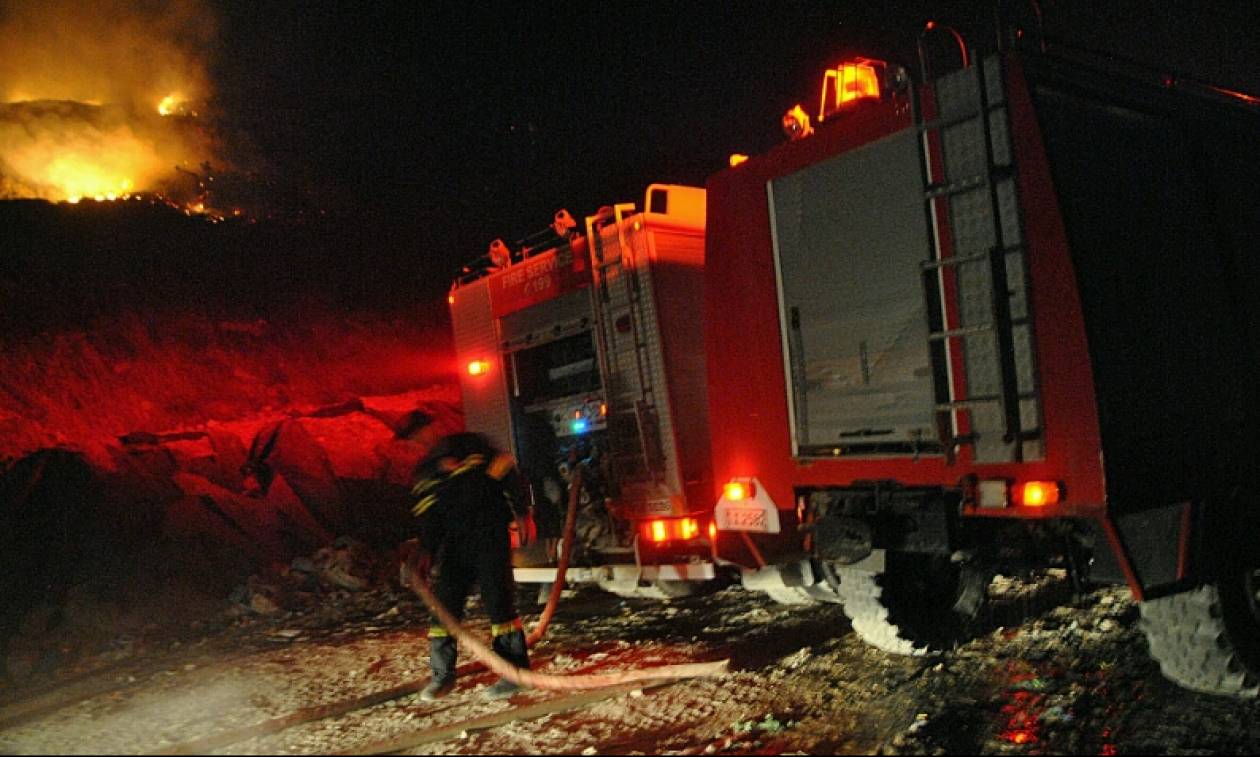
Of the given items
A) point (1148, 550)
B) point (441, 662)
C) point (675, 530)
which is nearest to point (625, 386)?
point (675, 530)

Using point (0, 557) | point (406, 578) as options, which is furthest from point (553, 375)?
point (0, 557)

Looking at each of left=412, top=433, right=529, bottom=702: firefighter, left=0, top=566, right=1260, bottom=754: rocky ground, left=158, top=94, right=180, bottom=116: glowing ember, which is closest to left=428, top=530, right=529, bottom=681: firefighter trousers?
left=412, top=433, right=529, bottom=702: firefighter

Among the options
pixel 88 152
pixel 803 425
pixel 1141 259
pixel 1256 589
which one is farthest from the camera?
pixel 88 152

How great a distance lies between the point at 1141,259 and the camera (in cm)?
436

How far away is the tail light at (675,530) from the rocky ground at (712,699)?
2.41 feet

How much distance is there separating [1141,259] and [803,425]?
1895mm

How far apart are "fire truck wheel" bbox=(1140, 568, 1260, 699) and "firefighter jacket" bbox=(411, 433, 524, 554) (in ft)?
11.7

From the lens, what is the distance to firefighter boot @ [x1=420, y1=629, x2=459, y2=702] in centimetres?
539

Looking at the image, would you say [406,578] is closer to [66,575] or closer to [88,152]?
[66,575]

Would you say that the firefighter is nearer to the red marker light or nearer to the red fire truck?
the red fire truck

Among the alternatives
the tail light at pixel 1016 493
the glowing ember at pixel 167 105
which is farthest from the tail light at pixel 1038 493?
the glowing ember at pixel 167 105

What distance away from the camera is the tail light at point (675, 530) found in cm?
686

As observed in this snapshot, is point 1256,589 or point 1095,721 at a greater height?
point 1256,589

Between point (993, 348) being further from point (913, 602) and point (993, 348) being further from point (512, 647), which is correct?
point (512, 647)
